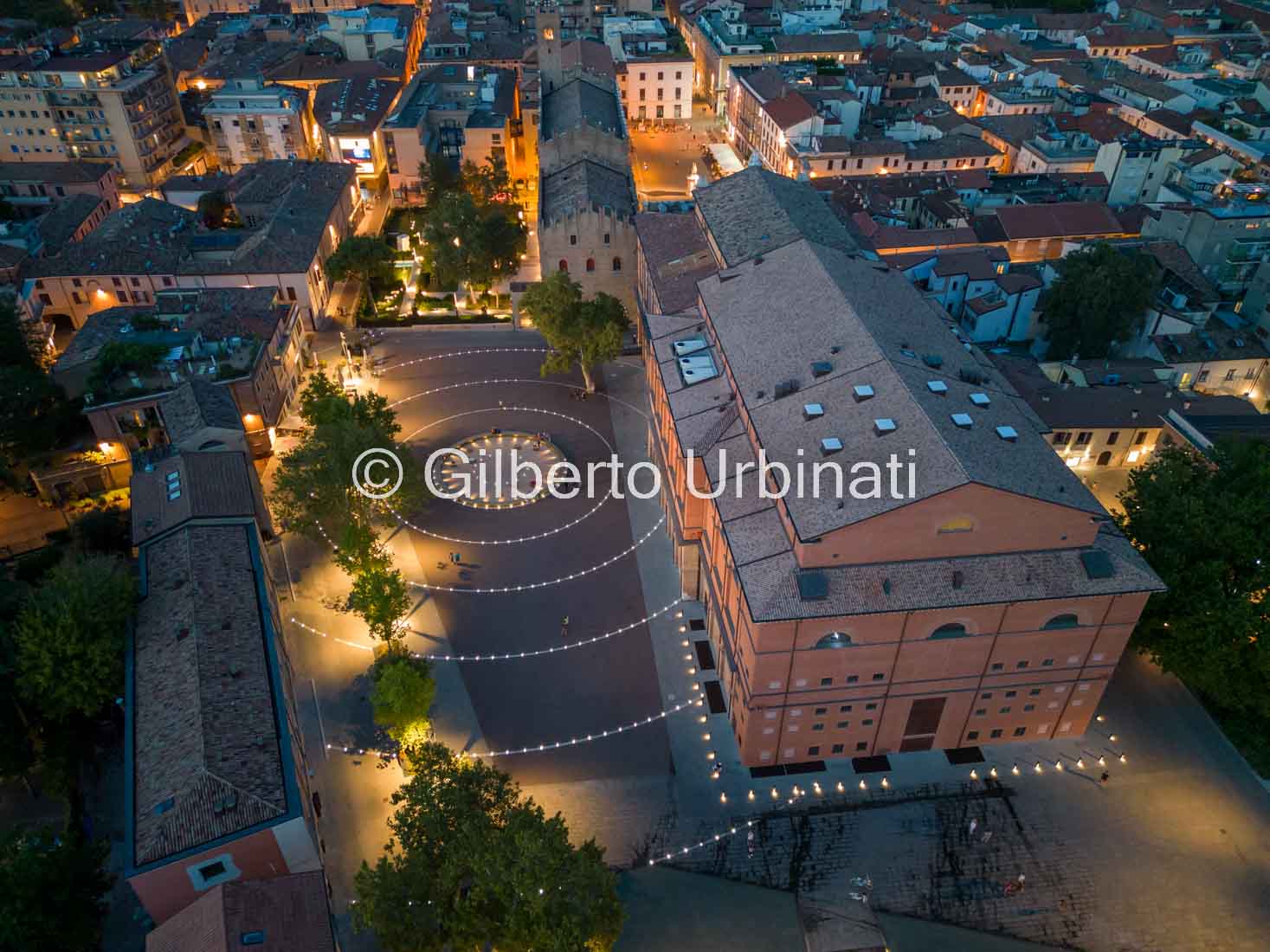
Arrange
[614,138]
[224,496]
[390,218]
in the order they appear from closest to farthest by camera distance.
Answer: [224,496], [614,138], [390,218]

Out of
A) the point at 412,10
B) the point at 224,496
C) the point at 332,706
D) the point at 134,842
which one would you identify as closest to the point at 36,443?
the point at 224,496

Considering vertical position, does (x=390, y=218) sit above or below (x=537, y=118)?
below

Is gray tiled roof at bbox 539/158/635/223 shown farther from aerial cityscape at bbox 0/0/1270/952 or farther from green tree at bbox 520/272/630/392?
green tree at bbox 520/272/630/392

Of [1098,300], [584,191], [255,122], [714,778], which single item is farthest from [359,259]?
[1098,300]

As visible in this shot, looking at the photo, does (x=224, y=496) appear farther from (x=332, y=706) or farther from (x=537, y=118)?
(x=537, y=118)

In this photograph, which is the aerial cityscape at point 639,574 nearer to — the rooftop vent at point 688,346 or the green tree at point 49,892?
the green tree at point 49,892

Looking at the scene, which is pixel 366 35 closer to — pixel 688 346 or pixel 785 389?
pixel 688 346
